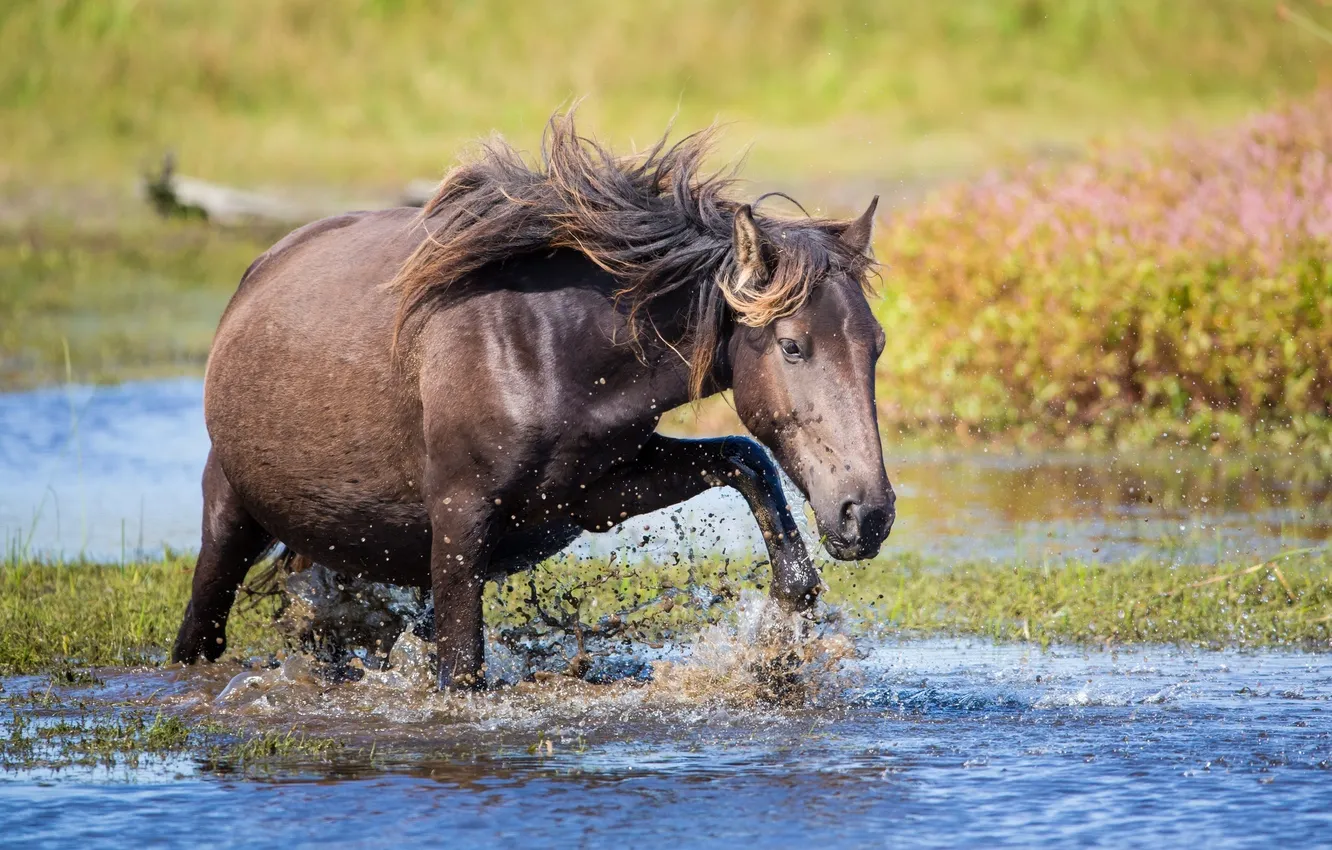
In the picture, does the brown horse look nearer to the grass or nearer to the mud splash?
the mud splash

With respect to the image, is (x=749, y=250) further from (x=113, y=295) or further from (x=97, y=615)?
(x=113, y=295)

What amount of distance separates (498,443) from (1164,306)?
6736 mm

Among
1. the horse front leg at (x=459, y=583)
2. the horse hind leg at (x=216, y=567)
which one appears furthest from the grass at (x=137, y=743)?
the horse hind leg at (x=216, y=567)

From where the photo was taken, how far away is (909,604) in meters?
7.84

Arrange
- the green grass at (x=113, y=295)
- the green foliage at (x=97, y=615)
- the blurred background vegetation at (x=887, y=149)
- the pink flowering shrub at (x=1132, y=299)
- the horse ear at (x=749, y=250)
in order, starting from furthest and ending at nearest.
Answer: the green grass at (x=113, y=295)
the blurred background vegetation at (x=887, y=149)
the pink flowering shrub at (x=1132, y=299)
the green foliage at (x=97, y=615)
the horse ear at (x=749, y=250)

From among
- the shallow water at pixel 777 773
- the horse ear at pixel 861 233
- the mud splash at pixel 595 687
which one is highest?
the horse ear at pixel 861 233

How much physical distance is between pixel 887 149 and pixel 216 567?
1580 cm

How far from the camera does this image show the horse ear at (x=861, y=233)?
5.78 metres

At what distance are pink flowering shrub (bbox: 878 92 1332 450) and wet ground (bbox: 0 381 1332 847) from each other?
469cm

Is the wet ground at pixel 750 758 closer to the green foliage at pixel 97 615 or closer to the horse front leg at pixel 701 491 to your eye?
the horse front leg at pixel 701 491

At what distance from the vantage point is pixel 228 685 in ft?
21.1

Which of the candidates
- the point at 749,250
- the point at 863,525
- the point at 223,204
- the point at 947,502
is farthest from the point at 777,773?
the point at 223,204

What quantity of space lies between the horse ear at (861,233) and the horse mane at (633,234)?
4 centimetres

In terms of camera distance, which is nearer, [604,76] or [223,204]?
[223,204]
